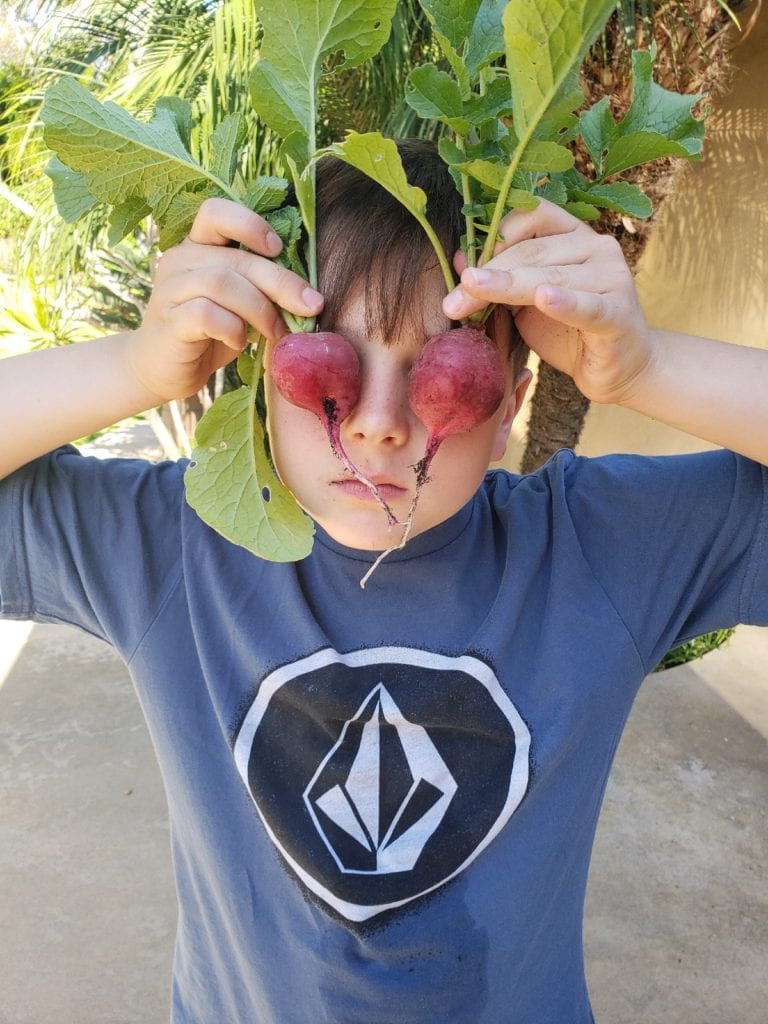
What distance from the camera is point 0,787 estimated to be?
10.2 feet

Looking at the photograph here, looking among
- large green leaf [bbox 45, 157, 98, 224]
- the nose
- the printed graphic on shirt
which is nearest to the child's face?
the nose

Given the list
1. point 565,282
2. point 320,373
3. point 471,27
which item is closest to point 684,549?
point 565,282

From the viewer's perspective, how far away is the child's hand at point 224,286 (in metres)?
0.86

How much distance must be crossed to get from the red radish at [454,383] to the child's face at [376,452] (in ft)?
0.11

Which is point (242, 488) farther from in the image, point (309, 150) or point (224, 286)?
point (309, 150)

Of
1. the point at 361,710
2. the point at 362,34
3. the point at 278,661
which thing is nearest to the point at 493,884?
the point at 361,710

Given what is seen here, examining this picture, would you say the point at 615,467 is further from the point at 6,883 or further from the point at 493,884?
the point at 6,883

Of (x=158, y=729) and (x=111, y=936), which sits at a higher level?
(x=158, y=729)

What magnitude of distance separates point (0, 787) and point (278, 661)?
251 centimetres

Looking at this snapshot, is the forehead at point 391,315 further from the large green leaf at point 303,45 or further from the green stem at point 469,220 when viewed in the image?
the large green leaf at point 303,45

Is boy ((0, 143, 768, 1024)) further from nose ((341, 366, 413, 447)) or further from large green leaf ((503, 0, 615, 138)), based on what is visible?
large green leaf ((503, 0, 615, 138))

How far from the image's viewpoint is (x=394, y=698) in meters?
1.08

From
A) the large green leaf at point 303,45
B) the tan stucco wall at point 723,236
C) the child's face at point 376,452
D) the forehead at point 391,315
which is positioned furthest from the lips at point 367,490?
the tan stucco wall at point 723,236

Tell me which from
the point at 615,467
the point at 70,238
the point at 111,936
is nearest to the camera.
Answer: the point at 615,467
